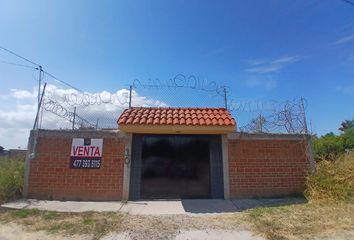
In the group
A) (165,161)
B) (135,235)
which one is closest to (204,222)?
(135,235)

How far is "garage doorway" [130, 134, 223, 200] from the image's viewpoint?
886 centimetres

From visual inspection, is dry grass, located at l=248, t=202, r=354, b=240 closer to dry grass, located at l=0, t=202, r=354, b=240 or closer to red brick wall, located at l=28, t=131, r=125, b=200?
dry grass, located at l=0, t=202, r=354, b=240

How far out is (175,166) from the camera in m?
9.11

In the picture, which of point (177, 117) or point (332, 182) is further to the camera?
point (177, 117)

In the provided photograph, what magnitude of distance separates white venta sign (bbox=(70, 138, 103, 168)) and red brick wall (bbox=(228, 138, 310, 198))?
170 inches

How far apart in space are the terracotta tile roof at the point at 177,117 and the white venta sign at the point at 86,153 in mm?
1274

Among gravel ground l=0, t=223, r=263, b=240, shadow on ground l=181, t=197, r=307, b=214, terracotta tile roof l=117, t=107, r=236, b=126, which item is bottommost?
gravel ground l=0, t=223, r=263, b=240

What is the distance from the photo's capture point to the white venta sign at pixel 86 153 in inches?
341

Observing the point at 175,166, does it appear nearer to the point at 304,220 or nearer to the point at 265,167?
the point at 265,167

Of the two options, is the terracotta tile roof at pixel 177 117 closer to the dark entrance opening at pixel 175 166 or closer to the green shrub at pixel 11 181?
the dark entrance opening at pixel 175 166

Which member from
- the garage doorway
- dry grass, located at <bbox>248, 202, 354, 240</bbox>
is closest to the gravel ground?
dry grass, located at <bbox>248, 202, 354, 240</bbox>

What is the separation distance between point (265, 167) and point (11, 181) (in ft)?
27.4

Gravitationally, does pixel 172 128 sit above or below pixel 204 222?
above

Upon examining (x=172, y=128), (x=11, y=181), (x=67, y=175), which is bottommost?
(x=11, y=181)
